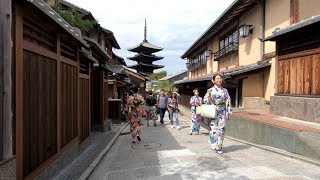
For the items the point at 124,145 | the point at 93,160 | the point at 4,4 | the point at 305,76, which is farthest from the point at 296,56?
the point at 4,4

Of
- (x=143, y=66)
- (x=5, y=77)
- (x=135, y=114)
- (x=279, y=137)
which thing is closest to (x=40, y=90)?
(x=5, y=77)

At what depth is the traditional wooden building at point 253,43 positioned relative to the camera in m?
11.5

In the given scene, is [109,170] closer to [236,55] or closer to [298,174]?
[298,174]

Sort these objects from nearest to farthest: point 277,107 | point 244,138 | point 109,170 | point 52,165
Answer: point 52,165, point 109,170, point 244,138, point 277,107

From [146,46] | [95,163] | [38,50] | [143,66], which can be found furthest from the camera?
[143,66]

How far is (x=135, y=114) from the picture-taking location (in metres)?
10.5

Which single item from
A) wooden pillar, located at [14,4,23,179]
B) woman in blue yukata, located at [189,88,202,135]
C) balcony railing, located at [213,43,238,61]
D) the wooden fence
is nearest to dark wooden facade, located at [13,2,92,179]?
wooden pillar, located at [14,4,23,179]

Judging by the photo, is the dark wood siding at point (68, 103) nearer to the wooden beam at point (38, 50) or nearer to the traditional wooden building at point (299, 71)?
the wooden beam at point (38, 50)

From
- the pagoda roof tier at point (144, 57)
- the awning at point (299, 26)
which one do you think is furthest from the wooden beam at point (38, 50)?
the pagoda roof tier at point (144, 57)

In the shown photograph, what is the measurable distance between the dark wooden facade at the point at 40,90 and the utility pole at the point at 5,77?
42cm

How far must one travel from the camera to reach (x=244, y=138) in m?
9.84

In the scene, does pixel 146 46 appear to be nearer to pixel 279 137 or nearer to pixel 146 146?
pixel 146 146

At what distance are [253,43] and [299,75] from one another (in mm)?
5751

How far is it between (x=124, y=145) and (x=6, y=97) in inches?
268
